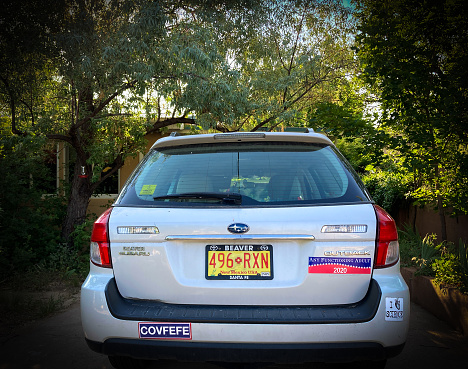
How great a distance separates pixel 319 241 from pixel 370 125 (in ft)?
20.5

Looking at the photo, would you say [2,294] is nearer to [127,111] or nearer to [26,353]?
[26,353]

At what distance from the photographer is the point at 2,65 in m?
8.98

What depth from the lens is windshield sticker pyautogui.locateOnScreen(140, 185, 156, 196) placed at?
129 inches

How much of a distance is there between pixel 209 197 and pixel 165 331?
2.82ft

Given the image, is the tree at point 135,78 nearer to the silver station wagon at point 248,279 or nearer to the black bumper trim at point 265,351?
the silver station wagon at point 248,279

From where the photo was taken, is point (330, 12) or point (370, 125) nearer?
point (370, 125)

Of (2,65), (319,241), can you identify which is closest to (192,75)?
(2,65)

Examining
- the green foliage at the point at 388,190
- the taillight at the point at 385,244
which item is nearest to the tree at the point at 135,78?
the green foliage at the point at 388,190

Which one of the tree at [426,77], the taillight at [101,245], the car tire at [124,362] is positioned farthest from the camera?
the tree at [426,77]

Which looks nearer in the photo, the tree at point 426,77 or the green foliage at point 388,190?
the tree at point 426,77

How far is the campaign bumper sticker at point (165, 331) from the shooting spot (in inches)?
111

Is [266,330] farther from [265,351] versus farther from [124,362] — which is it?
[124,362]

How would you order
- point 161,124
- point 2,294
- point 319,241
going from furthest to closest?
point 161,124 < point 2,294 < point 319,241

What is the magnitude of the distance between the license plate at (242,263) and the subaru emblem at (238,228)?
9 cm
